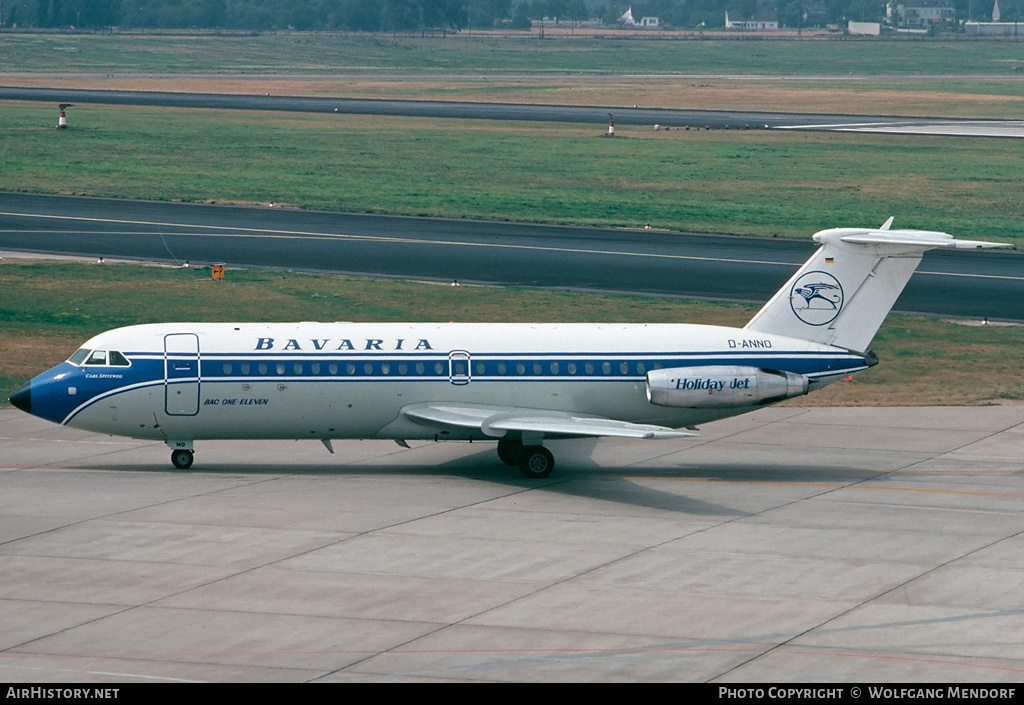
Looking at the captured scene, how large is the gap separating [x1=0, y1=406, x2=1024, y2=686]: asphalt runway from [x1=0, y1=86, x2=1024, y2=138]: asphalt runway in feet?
244

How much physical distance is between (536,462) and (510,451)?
0.82 m

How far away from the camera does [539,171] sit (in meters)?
86.9

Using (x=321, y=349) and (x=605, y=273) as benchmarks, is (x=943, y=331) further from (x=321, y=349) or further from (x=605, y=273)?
(x=321, y=349)

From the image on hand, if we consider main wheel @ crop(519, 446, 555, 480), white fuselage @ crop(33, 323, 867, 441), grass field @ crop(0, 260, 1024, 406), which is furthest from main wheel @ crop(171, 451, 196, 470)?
grass field @ crop(0, 260, 1024, 406)

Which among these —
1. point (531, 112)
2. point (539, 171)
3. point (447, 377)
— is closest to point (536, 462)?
point (447, 377)

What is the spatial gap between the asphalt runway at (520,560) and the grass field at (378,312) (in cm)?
516

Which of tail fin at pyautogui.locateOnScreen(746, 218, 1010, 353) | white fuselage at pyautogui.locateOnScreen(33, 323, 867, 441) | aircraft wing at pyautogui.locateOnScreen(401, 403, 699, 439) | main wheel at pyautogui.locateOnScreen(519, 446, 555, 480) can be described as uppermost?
tail fin at pyautogui.locateOnScreen(746, 218, 1010, 353)

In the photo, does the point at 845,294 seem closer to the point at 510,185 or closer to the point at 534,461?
the point at 534,461

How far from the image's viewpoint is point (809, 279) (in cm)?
3416

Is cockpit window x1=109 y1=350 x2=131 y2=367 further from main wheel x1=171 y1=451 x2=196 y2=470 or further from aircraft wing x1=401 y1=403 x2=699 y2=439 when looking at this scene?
aircraft wing x1=401 y1=403 x2=699 y2=439

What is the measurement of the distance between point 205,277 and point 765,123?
67.4m

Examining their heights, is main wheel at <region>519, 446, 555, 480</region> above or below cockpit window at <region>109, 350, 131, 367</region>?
below

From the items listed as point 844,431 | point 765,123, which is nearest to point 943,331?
point 844,431

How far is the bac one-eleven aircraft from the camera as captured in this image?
32.4 m
